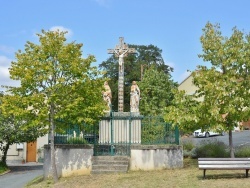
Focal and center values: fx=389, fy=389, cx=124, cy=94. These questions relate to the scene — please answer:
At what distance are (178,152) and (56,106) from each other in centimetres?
535

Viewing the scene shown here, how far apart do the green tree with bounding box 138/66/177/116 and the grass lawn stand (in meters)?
23.6

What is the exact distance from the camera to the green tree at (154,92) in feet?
127

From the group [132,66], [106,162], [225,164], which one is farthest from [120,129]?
[132,66]

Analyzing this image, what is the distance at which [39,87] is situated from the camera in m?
13.9

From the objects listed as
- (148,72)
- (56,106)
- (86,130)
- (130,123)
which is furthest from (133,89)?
(148,72)

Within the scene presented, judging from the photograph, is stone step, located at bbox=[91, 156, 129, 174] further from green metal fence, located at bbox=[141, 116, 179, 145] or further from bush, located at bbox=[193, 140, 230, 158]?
bush, located at bbox=[193, 140, 230, 158]

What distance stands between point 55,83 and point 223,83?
621cm

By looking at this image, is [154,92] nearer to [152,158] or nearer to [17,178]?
[17,178]

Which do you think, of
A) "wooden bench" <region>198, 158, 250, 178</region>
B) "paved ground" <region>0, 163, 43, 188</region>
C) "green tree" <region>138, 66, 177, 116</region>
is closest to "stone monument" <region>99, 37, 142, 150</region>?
"paved ground" <region>0, 163, 43, 188</region>

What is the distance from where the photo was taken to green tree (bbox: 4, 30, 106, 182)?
1354 cm

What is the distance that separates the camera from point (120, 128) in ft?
54.5

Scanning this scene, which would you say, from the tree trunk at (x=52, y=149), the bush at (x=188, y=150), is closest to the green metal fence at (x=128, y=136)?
the tree trunk at (x=52, y=149)

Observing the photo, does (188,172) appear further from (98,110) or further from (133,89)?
(133,89)

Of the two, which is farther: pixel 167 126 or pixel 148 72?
pixel 148 72
